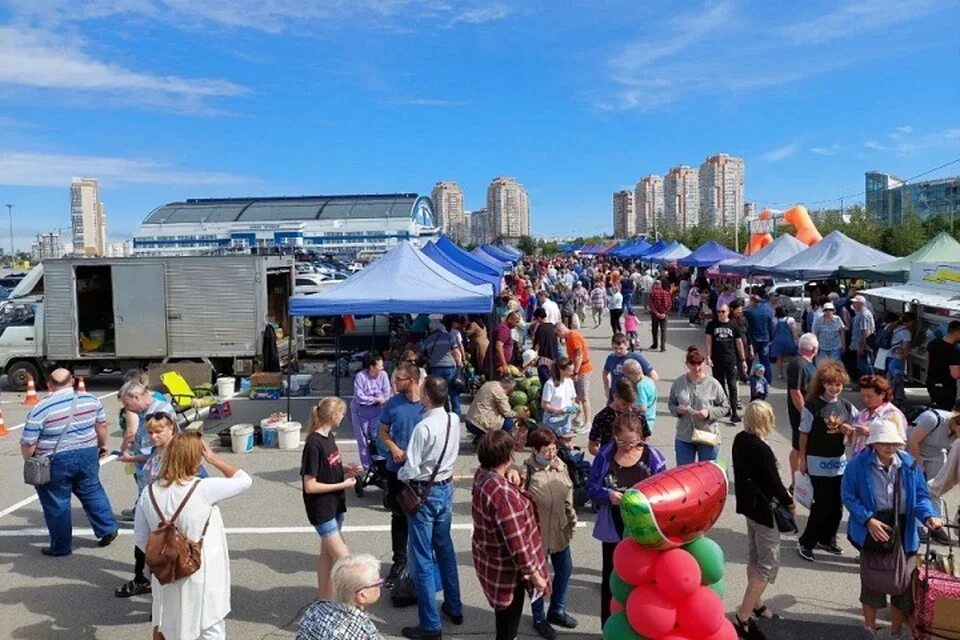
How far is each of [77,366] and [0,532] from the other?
8424 millimetres

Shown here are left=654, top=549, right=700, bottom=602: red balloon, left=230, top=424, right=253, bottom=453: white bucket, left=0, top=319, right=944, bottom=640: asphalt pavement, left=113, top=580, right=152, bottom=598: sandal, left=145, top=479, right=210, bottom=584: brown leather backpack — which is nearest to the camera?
left=654, top=549, right=700, bottom=602: red balloon

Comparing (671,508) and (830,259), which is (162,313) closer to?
(671,508)


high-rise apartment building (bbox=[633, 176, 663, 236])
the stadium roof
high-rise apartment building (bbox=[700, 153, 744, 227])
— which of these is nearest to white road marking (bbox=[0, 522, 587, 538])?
the stadium roof

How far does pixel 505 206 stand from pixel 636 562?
159 m

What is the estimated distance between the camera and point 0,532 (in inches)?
285

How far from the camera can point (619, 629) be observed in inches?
149

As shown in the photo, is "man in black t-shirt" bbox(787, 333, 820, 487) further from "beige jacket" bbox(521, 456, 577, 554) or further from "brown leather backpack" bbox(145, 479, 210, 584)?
"brown leather backpack" bbox(145, 479, 210, 584)

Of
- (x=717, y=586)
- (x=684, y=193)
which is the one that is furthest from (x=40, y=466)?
(x=684, y=193)

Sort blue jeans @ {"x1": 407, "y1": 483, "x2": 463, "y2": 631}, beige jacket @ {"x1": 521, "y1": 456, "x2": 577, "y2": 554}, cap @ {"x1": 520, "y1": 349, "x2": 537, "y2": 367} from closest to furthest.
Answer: beige jacket @ {"x1": 521, "y1": 456, "x2": 577, "y2": 554}
blue jeans @ {"x1": 407, "y1": 483, "x2": 463, "y2": 631}
cap @ {"x1": 520, "y1": 349, "x2": 537, "y2": 367}

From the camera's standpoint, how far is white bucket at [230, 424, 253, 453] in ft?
32.7

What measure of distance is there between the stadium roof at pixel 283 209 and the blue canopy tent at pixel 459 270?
4918 centimetres

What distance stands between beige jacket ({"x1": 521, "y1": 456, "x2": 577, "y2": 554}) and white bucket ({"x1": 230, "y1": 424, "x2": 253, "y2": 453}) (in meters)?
6.06

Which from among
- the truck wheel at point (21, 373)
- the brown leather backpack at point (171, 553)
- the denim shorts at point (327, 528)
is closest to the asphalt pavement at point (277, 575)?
the denim shorts at point (327, 528)

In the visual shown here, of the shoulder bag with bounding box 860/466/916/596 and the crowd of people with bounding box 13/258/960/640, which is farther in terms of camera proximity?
the shoulder bag with bounding box 860/466/916/596
